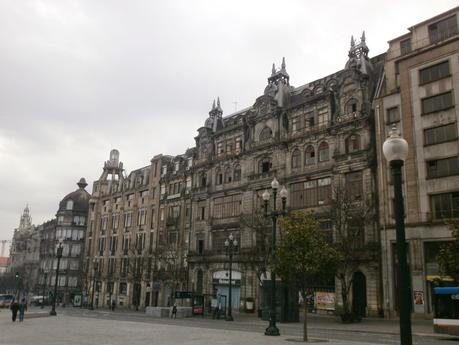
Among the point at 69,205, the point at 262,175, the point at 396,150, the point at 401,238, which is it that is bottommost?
the point at 401,238

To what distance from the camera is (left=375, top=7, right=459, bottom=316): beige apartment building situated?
36.2 metres

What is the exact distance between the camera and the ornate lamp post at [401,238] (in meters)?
8.16

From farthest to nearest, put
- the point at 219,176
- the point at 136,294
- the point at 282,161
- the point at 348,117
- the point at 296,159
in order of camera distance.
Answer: the point at 136,294 < the point at 219,176 < the point at 282,161 < the point at 296,159 < the point at 348,117

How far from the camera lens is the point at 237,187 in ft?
182

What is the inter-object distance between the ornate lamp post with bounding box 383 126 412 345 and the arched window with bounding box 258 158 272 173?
140 feet

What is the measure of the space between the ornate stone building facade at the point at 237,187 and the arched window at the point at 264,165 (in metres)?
0.12

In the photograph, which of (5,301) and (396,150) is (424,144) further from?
(5,301)

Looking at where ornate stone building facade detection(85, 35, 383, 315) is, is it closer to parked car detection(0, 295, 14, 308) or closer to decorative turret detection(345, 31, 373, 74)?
decorative turret detection(345, 31, 373, 74)

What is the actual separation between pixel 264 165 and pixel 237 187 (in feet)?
14.8

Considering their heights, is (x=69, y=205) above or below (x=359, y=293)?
above

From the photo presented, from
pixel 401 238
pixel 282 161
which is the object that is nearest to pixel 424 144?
pixel 282 161

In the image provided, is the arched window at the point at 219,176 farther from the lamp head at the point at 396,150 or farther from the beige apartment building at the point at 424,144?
the lamp head at the point at 396,150

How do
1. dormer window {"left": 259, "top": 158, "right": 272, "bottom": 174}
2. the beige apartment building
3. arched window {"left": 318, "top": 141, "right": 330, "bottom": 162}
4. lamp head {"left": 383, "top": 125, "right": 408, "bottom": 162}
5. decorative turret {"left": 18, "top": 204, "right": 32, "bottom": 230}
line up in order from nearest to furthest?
lamp head {"left": 383, "top": 125, "right": 408, "bottom": 162}
the beige apartment building
arched window {"left": 318, "top": 141, "right": 330, "bottom": 162}
dormer window {"left": 259, "top": 158, "right": 272, "bottom": 174}
decorative turret {"left": 18, "top": 204, "right": 32, "bottom": 230}

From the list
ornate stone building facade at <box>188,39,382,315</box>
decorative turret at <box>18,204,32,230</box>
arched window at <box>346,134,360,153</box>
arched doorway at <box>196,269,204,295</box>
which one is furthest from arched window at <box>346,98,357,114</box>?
decorative turret at <box>18,204,32,230</box>
